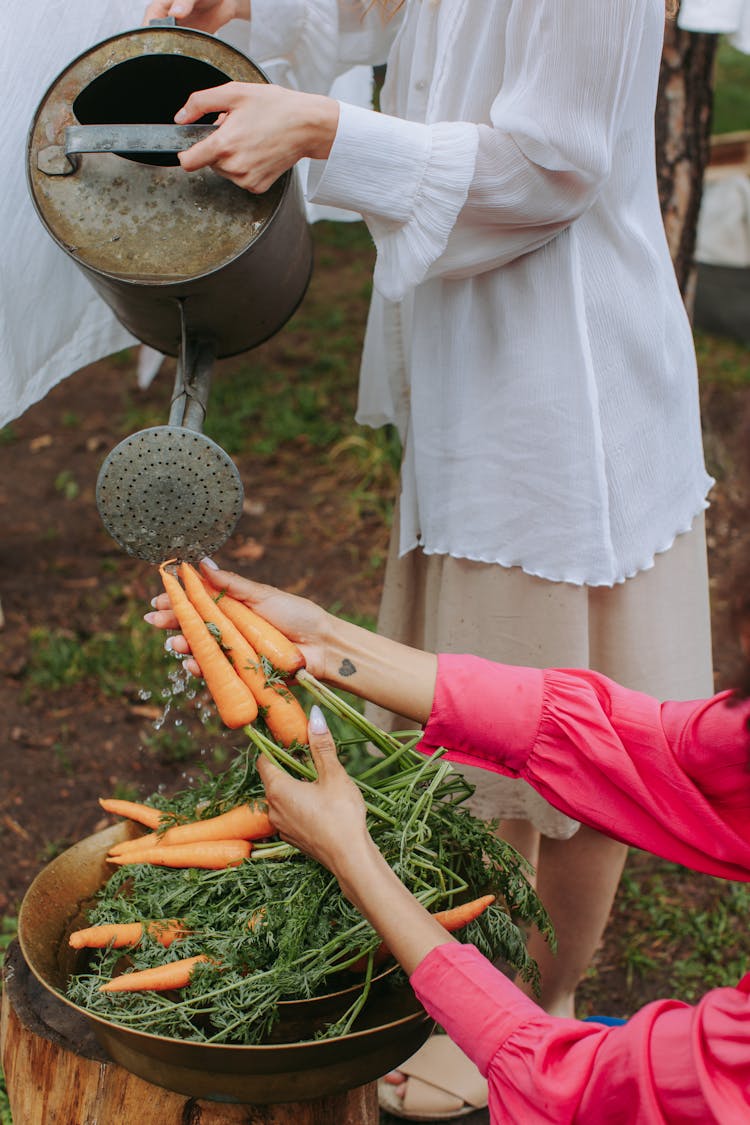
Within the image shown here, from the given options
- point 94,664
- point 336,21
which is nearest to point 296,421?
point 94,664

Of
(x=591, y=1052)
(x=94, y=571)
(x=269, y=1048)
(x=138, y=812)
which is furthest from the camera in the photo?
(x=94, y=571)

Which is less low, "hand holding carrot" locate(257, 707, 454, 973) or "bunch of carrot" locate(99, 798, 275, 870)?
"hand holding carrot" locate(257, 707, 454, 973)

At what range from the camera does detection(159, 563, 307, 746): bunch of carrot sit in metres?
1.75

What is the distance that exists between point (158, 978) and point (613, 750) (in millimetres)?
741

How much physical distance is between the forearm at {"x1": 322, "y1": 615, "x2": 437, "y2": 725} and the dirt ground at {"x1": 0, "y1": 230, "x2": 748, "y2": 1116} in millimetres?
1058

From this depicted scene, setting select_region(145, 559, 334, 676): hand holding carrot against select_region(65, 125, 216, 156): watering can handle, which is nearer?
select_region(65, 125, 216, 156): watering can handle

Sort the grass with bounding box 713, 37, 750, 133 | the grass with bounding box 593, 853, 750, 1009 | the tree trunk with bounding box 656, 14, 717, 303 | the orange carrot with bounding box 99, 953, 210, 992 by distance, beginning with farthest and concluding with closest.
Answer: the grass with bounding box 713, 37, 750, 133 < the tree trunk with bounding box 656, 14, 717, 303 < the grass with bounding box 593, 853, 750, 1009 < the orange carrot with bounding box 99, 953, 210, 992

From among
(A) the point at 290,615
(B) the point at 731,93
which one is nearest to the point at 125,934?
(A) the point at 290,615

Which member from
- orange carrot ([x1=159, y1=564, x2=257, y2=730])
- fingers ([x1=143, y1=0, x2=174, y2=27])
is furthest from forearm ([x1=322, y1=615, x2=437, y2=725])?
fingers ([x1=143, y1=0, x2=174, y2=27])

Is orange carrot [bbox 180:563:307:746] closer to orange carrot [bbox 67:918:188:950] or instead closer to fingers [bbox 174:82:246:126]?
orange carrot [bbox 67:918:188:950]

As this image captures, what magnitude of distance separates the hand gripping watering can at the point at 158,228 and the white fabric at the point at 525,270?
0.57 ft

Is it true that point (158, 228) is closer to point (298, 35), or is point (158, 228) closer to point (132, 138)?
point (132, 138)

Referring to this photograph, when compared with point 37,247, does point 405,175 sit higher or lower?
higher

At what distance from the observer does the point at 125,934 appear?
1667mm
